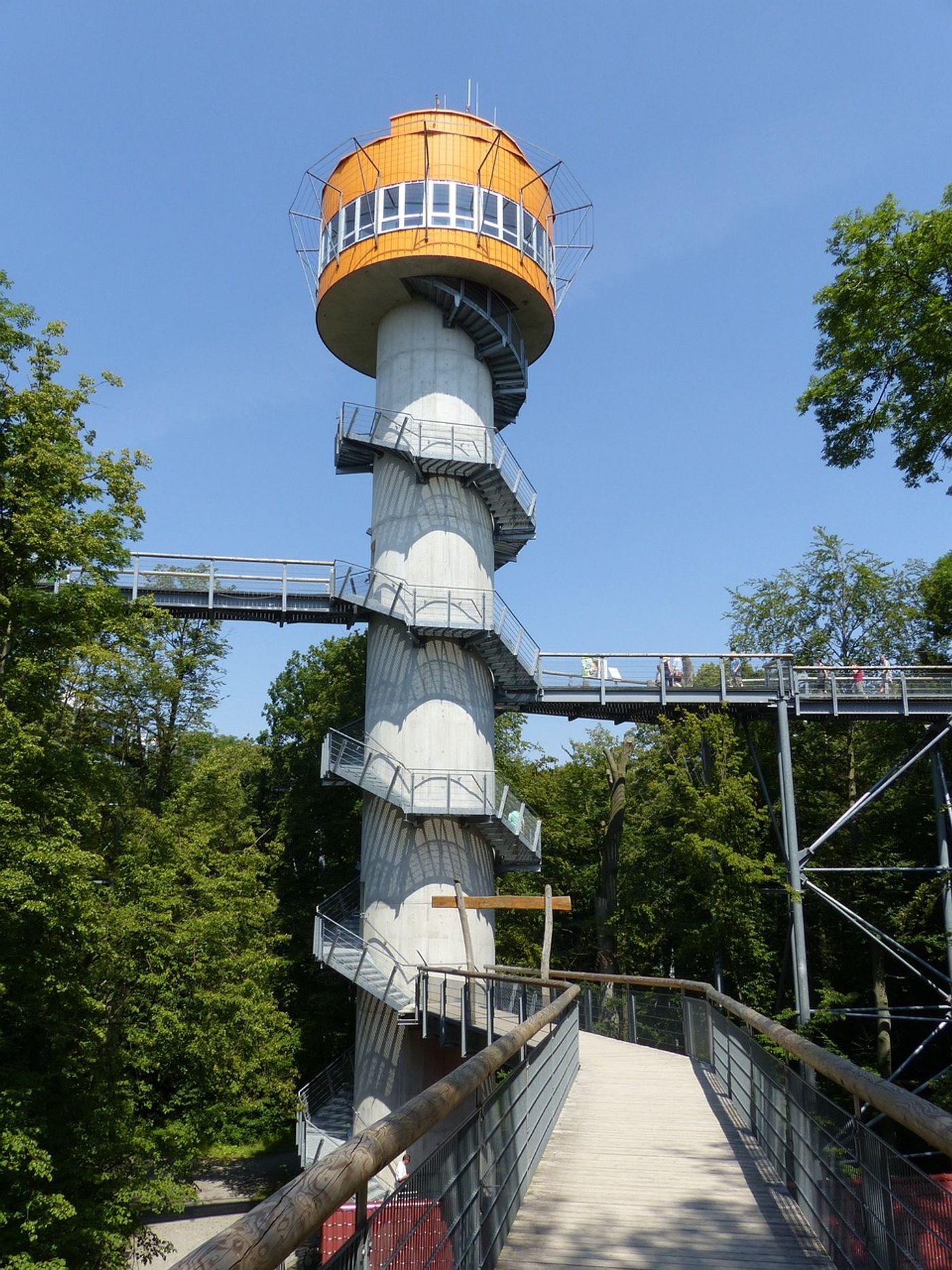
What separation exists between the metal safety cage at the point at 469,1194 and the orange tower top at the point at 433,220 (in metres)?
22.8

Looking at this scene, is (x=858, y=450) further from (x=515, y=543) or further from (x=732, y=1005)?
(x=515, y=543)

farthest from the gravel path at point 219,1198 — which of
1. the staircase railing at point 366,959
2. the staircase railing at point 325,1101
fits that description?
the staircase railing at point 366,959

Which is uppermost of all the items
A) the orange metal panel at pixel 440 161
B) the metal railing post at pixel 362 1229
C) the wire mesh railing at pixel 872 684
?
the orange metal panel at pixel 440 161

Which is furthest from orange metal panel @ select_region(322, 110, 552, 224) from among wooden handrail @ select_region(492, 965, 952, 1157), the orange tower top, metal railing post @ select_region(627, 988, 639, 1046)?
wooden handrail @ select_region(492, 965, 952, 1157)

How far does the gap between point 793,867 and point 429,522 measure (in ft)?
39.2

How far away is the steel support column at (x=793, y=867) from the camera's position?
81.7 feet

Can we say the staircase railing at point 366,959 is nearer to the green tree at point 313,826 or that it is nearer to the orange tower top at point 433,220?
the green tree at point 313,826

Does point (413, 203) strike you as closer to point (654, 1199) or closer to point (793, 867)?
point (793, 867)

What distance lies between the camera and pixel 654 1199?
6.52 meters

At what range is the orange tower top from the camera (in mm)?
27094

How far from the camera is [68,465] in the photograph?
16.6 metres

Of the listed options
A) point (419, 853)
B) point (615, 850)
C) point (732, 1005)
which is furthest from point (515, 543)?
point (732, 1005)

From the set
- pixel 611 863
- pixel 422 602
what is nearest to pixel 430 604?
pixel 422 602

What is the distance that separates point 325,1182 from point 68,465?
1547cm
